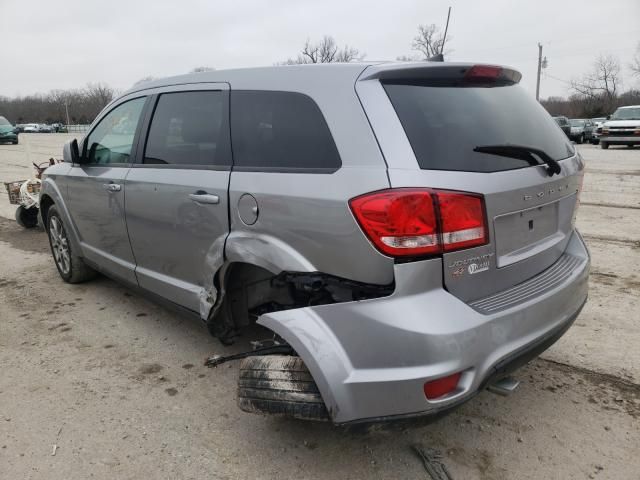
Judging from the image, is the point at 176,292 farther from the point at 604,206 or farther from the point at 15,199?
the point at 604,206

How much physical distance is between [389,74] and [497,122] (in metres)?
0.57

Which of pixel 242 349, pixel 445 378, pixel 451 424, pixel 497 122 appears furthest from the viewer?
pixel 242 349

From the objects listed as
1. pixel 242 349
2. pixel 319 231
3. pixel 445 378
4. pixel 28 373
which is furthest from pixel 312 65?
pixel 28 373

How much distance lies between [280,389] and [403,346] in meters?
0.64

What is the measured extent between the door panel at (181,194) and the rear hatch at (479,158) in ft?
3.38

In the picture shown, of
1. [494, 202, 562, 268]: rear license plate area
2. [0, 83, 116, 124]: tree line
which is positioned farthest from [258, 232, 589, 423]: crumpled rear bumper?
[0, 83, 116, 124]: tree line

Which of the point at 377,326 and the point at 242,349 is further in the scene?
the point at 242,349

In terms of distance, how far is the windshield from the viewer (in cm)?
2194

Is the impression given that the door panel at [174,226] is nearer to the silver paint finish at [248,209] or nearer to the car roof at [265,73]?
the silver paint finish at [248,209]

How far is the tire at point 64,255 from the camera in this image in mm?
4832

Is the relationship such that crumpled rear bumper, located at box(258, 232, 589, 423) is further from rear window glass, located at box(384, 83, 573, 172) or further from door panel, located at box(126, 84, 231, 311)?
door panel, located at box(126, 84, 231, 311)

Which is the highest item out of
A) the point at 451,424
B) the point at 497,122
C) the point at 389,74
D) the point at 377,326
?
the point at 389,74

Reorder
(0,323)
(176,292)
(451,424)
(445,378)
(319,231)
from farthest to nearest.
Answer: (0,323)
(176,292)
(451,424)
(319,231)
(445,378)

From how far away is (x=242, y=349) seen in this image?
351 centimetres
